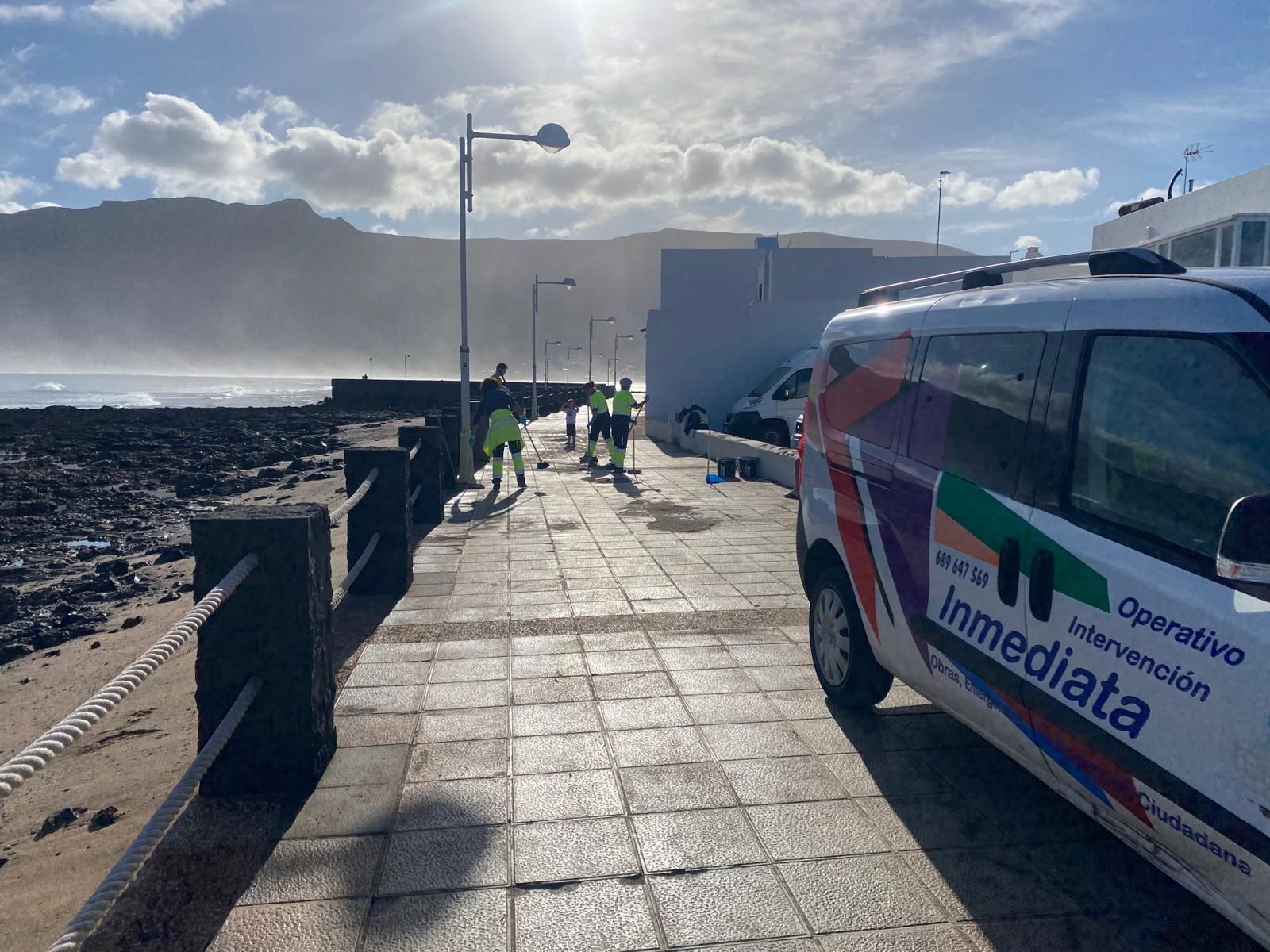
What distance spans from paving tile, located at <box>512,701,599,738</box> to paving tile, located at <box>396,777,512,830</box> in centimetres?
59

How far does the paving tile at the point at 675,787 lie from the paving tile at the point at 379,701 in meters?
1.47

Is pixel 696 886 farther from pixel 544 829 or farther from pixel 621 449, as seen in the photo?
pixel 621 449

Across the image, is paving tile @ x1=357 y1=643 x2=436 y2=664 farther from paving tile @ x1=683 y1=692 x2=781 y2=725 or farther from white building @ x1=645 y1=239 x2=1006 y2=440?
white building @ x1=645 y1=239 x2=1006 y2=440

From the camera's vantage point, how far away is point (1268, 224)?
13.8 meters

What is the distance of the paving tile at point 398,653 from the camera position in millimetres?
5805

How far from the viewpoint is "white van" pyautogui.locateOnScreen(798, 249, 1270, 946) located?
93.3 inches

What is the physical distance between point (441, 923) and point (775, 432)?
2069 centimetres

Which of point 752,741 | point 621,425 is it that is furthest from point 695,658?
point 621,425

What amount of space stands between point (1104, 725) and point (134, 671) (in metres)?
2.96

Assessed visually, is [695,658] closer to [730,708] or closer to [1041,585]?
[730,708]

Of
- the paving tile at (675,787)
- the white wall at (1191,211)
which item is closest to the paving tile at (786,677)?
the paving tile at (675,787)

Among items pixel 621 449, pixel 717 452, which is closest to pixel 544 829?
pixel 621 449

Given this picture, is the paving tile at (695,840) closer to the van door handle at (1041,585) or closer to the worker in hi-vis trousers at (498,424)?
the van door handle at (1041,585)

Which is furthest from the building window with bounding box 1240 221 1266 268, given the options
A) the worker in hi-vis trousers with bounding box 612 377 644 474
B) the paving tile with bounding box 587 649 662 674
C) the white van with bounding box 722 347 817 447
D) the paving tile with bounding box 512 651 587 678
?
the paving tile with bounding box 512 651 587 678
